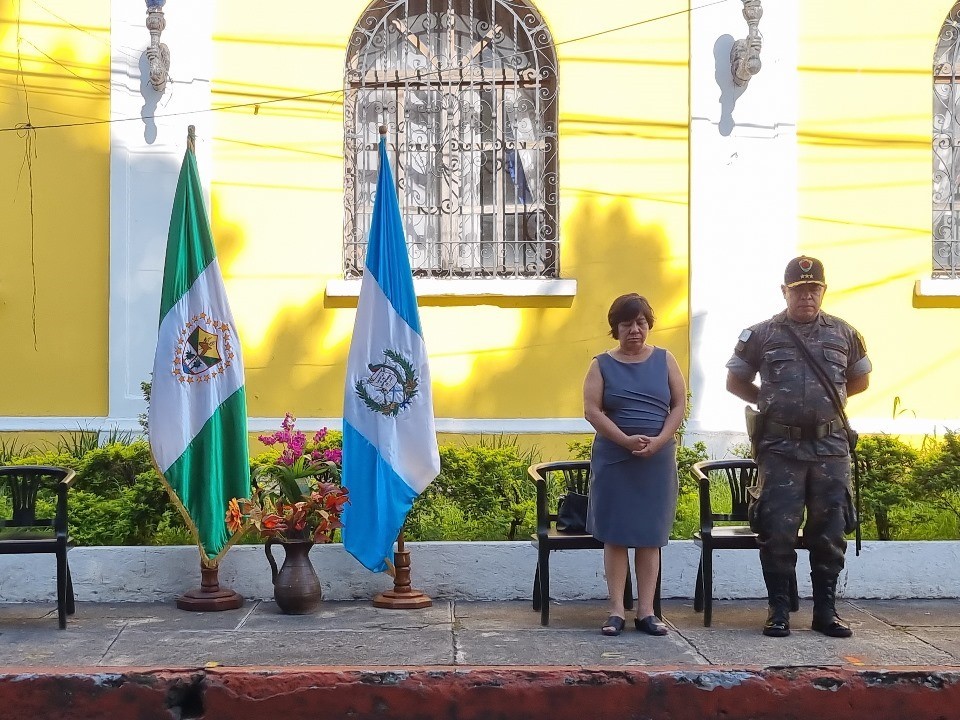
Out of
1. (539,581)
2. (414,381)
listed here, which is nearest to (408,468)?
(414,381)

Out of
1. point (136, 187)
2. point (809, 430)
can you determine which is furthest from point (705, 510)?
point (136, 187)

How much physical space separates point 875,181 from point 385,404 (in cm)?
449

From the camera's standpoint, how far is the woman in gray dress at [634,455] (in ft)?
20.2

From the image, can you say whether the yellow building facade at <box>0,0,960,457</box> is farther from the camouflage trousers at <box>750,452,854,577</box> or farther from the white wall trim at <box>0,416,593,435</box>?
the camouflage trousers at <box>750,452,854,577</box>

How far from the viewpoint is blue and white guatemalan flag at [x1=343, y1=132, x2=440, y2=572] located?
6844 mm

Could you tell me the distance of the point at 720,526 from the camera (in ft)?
22.7

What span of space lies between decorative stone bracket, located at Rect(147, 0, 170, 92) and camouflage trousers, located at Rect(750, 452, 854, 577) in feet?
17.6

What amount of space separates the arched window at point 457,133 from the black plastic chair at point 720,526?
9.40 ft

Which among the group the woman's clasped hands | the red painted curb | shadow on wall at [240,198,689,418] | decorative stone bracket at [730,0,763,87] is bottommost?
the red painted curb

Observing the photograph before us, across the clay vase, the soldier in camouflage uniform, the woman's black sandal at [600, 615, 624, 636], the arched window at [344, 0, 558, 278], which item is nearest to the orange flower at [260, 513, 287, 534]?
the clay vase

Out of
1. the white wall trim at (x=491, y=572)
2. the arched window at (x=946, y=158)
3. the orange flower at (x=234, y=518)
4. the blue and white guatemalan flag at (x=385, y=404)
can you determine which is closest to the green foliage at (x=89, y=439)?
the white wall trim at (x=491, y=572)

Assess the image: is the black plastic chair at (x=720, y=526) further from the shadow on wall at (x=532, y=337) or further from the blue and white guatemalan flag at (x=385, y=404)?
the shadow on wall at (x=532, y=337)

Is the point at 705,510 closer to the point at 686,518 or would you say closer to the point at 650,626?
the point at 650,626

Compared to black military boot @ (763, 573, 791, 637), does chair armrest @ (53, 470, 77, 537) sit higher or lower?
higher
